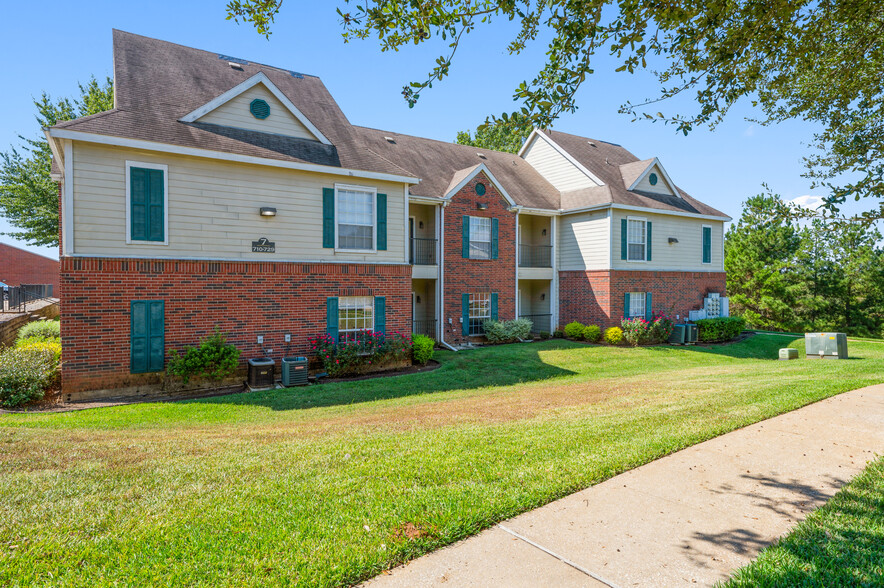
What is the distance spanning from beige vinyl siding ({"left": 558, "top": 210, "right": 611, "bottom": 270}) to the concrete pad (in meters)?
17.5

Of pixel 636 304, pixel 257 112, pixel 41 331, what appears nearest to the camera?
pixel 257 112

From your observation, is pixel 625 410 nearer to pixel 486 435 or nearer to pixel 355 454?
pixel 486 435

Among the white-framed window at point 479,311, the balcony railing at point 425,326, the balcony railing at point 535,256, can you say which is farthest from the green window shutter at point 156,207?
the balcony railing at point 535,256

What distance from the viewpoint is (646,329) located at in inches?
752

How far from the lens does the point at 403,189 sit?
47.9 ft

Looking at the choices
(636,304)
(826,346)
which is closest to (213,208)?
(636,304)

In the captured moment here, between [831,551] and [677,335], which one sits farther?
[677,335]

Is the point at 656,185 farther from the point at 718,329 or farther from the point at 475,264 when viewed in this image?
the point at 475,264

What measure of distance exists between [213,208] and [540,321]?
14290 millimetres

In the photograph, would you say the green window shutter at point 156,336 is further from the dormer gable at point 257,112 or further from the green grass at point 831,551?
the green grass at point 831,551

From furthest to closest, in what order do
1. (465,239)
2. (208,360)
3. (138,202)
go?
→ (465,239)
(208,360)
(138,202)

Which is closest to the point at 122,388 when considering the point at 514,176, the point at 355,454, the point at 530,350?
the point at 355,454

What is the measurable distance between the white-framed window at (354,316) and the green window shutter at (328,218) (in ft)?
5.30

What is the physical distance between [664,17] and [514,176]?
18.0m
